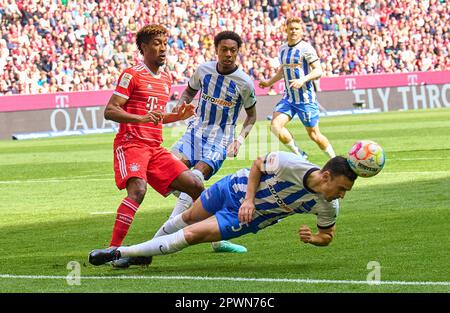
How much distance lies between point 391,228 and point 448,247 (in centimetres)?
161

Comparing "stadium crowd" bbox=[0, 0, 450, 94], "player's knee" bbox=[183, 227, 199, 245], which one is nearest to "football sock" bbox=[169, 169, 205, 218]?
"player's knee" bbox=[183, 227, 199, 245]

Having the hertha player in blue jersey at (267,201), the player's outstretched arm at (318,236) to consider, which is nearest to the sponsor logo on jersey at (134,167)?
the hertha player in blue jersey at (267,201)

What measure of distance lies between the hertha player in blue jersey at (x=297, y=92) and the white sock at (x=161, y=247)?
1046cm

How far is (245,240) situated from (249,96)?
67.4 inches

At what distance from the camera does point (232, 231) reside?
9.17 meters

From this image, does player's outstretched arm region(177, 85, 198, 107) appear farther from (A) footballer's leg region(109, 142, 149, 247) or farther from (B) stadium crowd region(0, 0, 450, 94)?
(B) stadium crowd region(0, 0, 450, 94)

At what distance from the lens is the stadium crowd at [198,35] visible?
118ft

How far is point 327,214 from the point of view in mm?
9117

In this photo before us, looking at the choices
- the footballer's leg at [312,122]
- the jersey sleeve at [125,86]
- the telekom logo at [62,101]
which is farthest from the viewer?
the telekom logo at [62,101]

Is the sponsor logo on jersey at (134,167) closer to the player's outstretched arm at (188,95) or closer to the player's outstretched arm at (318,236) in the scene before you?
the player's outstretched arm at (318,236)

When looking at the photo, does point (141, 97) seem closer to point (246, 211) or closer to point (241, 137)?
point (241, 137)

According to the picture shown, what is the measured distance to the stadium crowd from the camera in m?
Answer: 35.8

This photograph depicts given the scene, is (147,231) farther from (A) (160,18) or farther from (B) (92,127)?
(A) (160,18)

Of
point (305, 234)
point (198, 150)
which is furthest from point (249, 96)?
point (305, 234)
